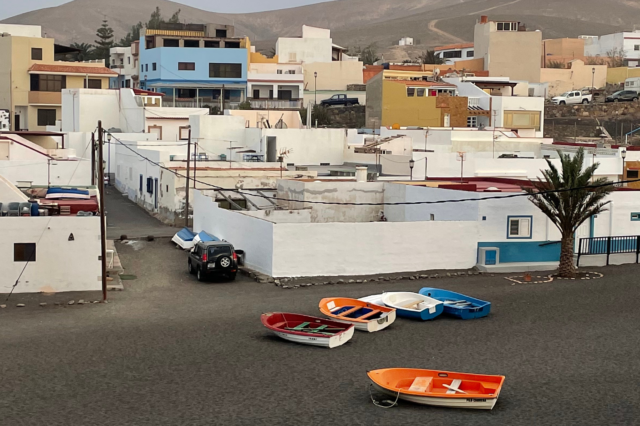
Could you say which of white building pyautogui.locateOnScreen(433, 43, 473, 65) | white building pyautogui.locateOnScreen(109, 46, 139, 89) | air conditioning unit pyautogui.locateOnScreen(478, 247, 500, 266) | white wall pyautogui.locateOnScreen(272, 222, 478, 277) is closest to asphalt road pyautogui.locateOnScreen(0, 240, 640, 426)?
white wall pyautogui.locateOnScreen(272, 222, 478, 277)

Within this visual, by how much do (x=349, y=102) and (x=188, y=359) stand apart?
63.6 metres

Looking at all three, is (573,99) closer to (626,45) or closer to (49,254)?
(626,45)

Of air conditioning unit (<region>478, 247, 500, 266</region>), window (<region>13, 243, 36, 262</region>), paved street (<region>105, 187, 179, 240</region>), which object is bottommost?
paved street (<region>105, 187, 179, 240</region>)

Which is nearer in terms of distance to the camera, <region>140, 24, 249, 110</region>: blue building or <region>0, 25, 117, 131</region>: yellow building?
<region>0, 25, 117, 131</region>: yellow building

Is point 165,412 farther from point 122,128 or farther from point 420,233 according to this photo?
point 122,128

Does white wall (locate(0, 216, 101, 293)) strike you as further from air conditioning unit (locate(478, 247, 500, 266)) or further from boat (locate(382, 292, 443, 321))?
air conditioning unit (locate(478, 247, 500, 266))

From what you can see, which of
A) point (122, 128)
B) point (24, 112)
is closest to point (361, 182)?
point (122, 128)

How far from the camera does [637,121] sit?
82000 mm

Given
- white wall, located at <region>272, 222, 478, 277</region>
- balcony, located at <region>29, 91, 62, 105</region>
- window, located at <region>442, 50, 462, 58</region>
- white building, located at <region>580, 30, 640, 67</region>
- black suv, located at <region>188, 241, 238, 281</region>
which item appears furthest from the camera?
window, located at <region>442, 50, 462, 58</region>

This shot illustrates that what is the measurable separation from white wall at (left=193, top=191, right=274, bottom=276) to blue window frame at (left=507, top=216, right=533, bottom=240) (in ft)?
29.0

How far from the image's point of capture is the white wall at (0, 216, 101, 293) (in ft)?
94.6

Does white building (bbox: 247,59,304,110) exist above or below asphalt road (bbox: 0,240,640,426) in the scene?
above

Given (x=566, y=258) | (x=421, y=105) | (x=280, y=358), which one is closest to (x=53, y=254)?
(x=280, y=358)

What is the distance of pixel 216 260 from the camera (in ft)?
105
